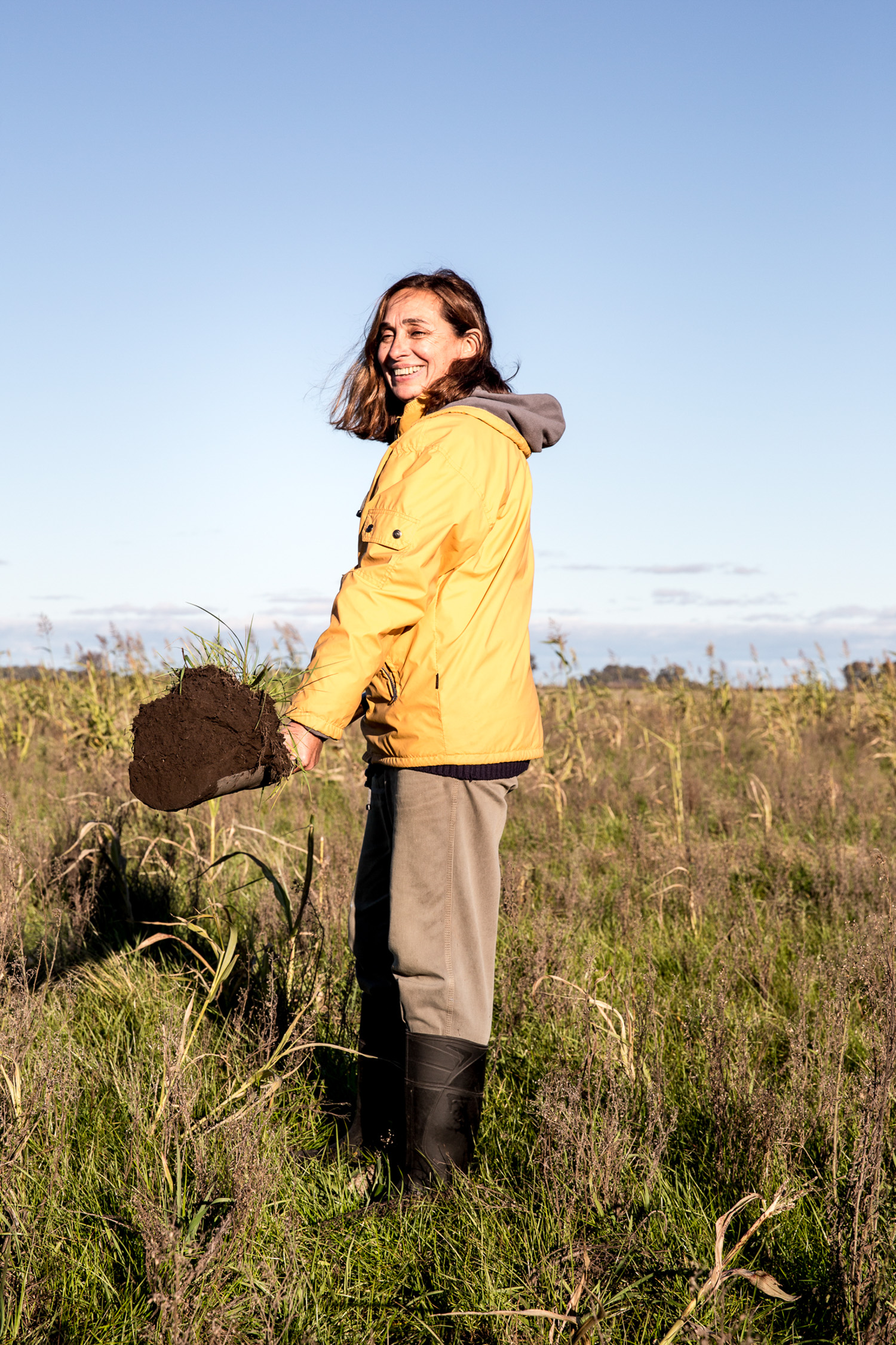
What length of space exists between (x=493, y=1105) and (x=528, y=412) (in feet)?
6.61

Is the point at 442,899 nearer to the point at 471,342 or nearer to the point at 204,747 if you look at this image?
the point at 204,747

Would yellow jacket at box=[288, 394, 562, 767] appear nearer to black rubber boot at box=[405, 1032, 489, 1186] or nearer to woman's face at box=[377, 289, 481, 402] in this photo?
woman's face at box=[377, 289, 481, 402]

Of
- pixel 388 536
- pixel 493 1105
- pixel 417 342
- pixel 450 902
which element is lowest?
pixel 493 1105

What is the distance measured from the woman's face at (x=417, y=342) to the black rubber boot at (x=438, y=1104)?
1778 millimetres

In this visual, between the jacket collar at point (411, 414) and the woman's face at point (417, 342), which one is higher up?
the woman's face at point (417, 342)

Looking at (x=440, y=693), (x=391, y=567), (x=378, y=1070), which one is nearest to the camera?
(x=391, y=567)

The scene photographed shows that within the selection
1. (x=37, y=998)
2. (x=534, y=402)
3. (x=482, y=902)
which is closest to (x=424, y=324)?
(x=534, y=402)

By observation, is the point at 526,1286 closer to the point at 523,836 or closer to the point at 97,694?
the point at 523,836

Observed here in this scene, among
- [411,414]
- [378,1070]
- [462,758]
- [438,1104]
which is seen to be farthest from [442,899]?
[411,414]

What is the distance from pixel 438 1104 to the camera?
92.2 inches

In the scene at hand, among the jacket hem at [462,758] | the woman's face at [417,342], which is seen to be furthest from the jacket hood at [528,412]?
the jacket hem at [462,758]

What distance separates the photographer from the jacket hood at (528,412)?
2.45 m

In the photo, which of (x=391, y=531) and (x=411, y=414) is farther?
(x=411, y=414)

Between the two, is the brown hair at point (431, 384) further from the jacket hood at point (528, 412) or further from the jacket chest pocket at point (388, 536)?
the jacket chest pocket at point (388, 536)
